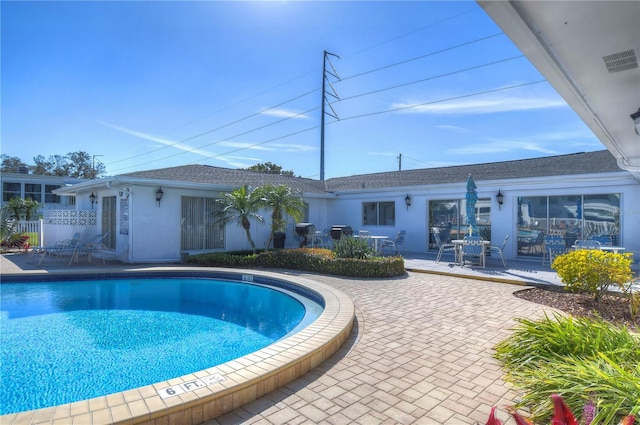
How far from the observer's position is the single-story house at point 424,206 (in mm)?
11203

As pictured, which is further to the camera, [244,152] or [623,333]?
[244,152]

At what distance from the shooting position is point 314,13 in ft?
39.6

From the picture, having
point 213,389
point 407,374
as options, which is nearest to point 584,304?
point 407,374

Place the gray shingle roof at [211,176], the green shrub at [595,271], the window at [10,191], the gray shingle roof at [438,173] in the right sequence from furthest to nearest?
the window at [10,191]
the gray shingle roof at [211,176]
the gray shingle roof at [438,173]
the green shrub at [595,271]

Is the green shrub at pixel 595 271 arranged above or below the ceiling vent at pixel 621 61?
below

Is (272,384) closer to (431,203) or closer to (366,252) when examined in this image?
(366,252)

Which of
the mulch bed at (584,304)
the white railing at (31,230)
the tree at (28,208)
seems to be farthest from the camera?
the tree at (28,208)

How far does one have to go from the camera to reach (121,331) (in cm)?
588

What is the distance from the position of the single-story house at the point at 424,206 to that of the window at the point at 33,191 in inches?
610

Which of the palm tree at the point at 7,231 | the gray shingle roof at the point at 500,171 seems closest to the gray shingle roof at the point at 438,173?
the gray shingle roof at the point at 500,171

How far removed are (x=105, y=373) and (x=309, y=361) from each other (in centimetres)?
261

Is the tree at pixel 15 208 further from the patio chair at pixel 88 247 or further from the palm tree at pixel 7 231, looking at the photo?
the patio chair at pixel 88 247

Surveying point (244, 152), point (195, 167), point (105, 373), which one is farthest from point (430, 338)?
point (244, 152)

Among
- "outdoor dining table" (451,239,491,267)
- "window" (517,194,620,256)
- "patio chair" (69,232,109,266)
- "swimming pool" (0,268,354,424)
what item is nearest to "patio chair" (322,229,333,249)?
"outdoor dining table" (451,239,491,267)
